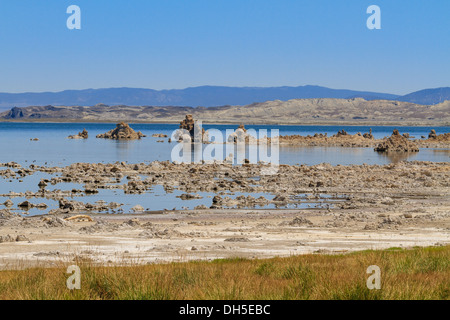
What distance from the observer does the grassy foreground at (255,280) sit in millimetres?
8828

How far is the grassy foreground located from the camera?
8828 millimetres

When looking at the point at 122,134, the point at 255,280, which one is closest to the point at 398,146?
the point at 122,134

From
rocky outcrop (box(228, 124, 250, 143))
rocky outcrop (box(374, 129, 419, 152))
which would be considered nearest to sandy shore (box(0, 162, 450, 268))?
rocky outcrop (box(374, 129, 419, 152))

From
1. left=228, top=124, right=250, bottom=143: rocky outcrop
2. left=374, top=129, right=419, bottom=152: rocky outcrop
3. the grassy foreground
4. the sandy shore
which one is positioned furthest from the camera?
left=228, top=124, right=250, bottom=143: rocky outcrop

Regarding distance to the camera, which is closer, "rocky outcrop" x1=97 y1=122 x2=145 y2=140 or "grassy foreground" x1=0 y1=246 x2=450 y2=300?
"grassy foreground" x1=0 y1=246 x2=450 y2=300

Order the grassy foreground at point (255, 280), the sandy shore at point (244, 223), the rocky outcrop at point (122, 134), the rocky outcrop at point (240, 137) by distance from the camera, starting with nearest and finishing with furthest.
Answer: the grassy foreground at point (255, 280) → the sandy shore at point (244, 223) → the rocky outcrop at point (240, 137) → the rocky outcrop at point (122, 134)

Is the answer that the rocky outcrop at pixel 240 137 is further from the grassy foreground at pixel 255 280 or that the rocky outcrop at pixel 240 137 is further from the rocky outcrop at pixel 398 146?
the grassy foreground at pixel 255 280

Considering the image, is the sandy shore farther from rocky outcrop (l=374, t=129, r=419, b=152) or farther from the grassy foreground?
rocky outcrop (l=374, t=129, r=419, b=152)

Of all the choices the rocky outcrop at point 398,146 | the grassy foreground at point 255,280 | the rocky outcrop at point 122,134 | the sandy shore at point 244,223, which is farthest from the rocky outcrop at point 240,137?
the grassy foreground at point 255,280

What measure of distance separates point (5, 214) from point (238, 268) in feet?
47.0

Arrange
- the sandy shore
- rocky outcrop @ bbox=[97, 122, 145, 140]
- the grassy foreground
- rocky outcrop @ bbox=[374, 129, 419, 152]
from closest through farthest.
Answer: the grassy foreground → the sandy shore → rocky outcrop @ bbox=[374, 129, 419, 152] → rocky outcrop @ bbox=[97, 122, 145, 140]

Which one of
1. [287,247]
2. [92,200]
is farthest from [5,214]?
[287,247]

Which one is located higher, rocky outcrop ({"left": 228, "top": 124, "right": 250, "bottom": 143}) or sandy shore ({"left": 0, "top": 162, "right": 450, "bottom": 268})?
rocky outcrop ({"left": 228, "top": 124, "right": 250, "bottom": 143})
